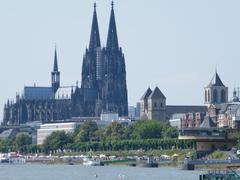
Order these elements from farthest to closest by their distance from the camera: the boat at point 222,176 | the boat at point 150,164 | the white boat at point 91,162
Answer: the white boat at point 91,162 < the boat at point 150,164 < the boat at point 222,176

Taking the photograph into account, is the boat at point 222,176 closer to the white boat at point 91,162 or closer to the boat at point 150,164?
the boat at point 150,164

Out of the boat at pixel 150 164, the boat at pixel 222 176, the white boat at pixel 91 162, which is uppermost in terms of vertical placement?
the white boat at pixel 91 162

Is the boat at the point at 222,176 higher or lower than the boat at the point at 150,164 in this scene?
lower

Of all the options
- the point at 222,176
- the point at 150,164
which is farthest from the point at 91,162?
the point at 222,176

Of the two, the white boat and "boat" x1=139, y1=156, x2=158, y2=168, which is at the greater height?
the white boat

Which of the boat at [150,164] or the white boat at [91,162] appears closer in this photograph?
the boat at [150,164]

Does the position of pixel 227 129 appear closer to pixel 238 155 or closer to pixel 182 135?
pixel 182 135

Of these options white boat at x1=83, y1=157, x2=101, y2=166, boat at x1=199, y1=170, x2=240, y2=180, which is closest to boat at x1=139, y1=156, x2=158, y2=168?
white boat at x1=83, y1=157, x2=101, y2=166

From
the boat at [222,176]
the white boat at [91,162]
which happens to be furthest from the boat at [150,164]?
the boat at [222,176]

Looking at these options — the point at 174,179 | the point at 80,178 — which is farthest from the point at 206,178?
the point at 80,178

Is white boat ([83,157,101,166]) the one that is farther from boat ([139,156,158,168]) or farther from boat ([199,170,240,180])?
boat ([199,170,240,180])

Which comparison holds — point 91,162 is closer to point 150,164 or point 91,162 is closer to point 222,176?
point 150,164

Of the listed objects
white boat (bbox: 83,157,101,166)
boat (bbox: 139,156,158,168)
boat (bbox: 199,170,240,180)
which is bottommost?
boat (bbox: 199,170,240,180)

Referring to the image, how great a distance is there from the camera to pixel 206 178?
102 metres
